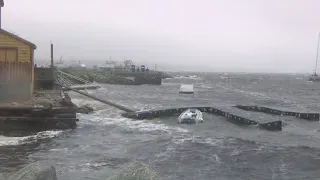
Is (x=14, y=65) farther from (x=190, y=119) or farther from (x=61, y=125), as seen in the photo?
(x=190, y=119)

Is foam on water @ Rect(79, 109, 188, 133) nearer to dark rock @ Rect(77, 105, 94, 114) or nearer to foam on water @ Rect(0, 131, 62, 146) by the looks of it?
dark rock @ Rect(77, 105, 94, 114)

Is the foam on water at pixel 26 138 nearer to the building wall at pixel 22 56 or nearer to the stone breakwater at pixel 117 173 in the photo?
the building wall at pixel 22 56

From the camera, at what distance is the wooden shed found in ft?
85.4

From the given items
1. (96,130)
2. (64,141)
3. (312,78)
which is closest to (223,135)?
(96,130)

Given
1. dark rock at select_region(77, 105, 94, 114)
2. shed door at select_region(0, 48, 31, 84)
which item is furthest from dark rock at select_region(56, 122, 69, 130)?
dark rock at select_region(77, 105, 94, 114)

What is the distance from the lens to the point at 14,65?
26406 mm

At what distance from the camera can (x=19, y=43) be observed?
26328 mm

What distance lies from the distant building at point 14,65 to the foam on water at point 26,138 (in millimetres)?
4960

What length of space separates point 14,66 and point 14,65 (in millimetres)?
70

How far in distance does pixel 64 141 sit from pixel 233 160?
9478 millimetres

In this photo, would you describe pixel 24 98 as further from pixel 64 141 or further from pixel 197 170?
pixel 197 170

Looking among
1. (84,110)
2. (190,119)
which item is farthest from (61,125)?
(190,119)

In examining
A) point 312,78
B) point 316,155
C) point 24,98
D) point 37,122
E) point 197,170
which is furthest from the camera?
point 312,78

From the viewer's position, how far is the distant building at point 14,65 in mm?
26017
